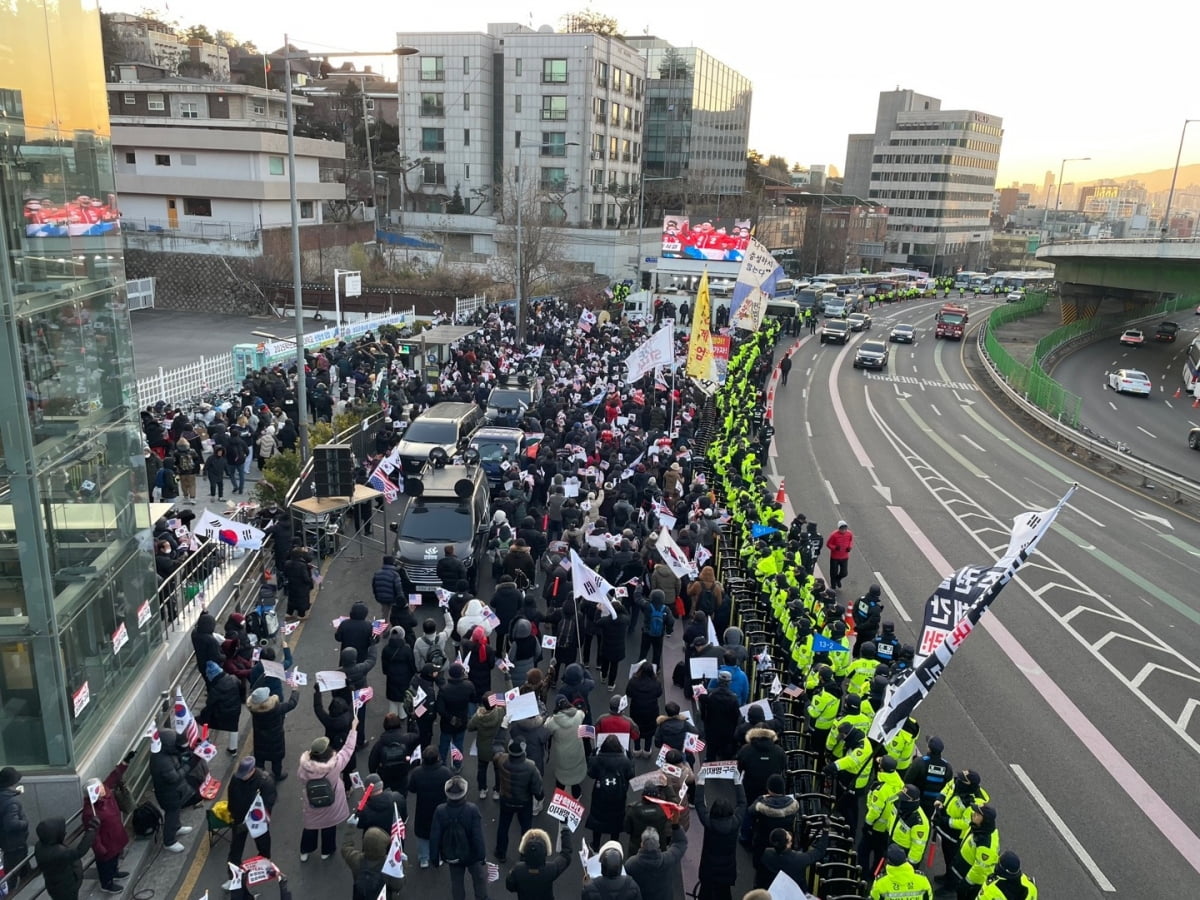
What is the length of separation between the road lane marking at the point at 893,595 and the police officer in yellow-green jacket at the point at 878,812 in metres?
7.14

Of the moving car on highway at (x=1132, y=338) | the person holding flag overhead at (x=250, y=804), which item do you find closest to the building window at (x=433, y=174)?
the moving car on highway at (x=1132, y=338)

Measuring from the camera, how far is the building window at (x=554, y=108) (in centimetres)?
6875

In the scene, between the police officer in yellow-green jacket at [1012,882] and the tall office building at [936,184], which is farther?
the tall office building at [936,184]

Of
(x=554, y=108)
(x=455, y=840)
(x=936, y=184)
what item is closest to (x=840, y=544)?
(x=455, y=840)

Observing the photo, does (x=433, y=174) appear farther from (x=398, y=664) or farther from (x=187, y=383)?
(x=398, y=664)

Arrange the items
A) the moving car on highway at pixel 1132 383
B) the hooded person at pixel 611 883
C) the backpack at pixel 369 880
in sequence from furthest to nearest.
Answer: the moving car on highway at pixel 1132 383
the backpack at pixel 369 880
the hooded person at pixel 611 883

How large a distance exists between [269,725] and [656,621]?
5266 millimetres

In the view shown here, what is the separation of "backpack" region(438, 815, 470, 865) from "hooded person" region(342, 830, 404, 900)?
523 mm

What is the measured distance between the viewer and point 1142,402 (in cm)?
4162

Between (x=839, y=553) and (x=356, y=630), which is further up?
(x=356, y=630)

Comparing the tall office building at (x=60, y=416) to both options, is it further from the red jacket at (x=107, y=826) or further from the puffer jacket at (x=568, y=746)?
the puffer jacket at (x=568, y=746)

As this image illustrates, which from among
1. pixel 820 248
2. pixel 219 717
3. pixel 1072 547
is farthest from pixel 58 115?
pixel 820 248

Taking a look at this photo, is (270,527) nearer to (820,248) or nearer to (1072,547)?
(1072,547)

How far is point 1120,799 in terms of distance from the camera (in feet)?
36.4
